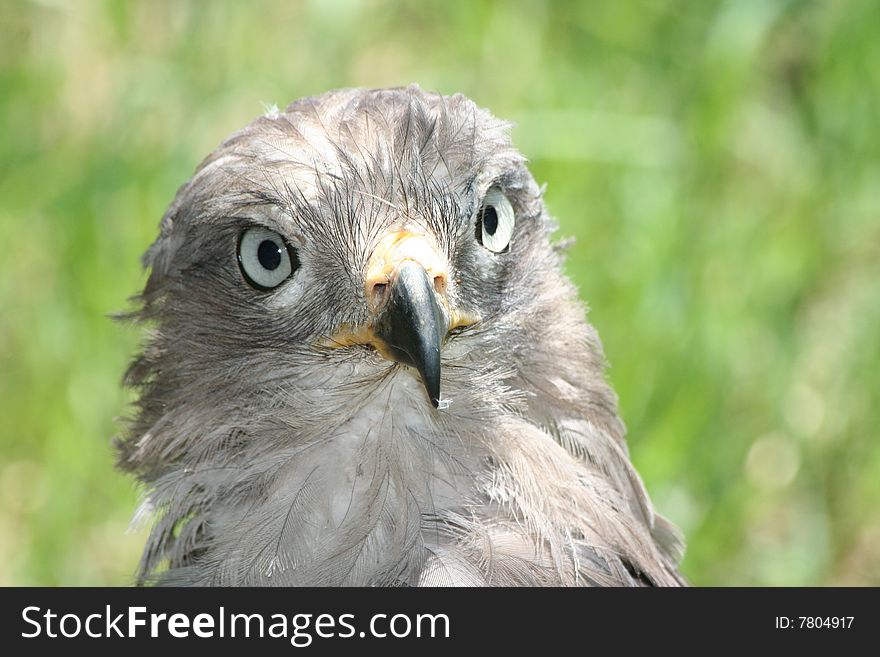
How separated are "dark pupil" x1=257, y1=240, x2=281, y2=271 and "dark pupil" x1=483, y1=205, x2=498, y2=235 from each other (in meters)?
0.43

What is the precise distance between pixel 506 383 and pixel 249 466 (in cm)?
55

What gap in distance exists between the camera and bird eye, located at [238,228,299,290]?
8.56 feet

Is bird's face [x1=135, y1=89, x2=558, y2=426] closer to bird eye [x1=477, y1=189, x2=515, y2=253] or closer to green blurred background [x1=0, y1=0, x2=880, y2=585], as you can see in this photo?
bird eye [x1=477, y1=189, x2=515, y2=253]

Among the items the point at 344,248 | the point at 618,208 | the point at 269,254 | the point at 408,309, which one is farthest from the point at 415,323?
the point at 618,208

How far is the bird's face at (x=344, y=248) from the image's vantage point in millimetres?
2529

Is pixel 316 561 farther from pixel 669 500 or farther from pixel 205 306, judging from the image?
pixel 669 500

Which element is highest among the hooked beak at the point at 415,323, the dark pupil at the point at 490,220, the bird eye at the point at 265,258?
the dark pupil at the point at 490,220

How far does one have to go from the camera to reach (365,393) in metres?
2.59

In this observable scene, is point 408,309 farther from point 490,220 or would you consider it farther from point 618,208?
point 618,208

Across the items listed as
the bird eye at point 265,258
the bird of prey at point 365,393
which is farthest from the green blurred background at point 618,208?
the bird eye at point 265,258

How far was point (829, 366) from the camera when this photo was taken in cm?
473

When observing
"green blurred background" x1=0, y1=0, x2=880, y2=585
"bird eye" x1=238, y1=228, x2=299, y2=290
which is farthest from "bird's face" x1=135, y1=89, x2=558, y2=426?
"green blurred background" x1=0, y1=0, x2=880, y2=585

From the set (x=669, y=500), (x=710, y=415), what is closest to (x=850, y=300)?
(x=710, y=415)

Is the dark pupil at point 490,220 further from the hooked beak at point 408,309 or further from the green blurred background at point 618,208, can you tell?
the green blurred background at point 618,208
